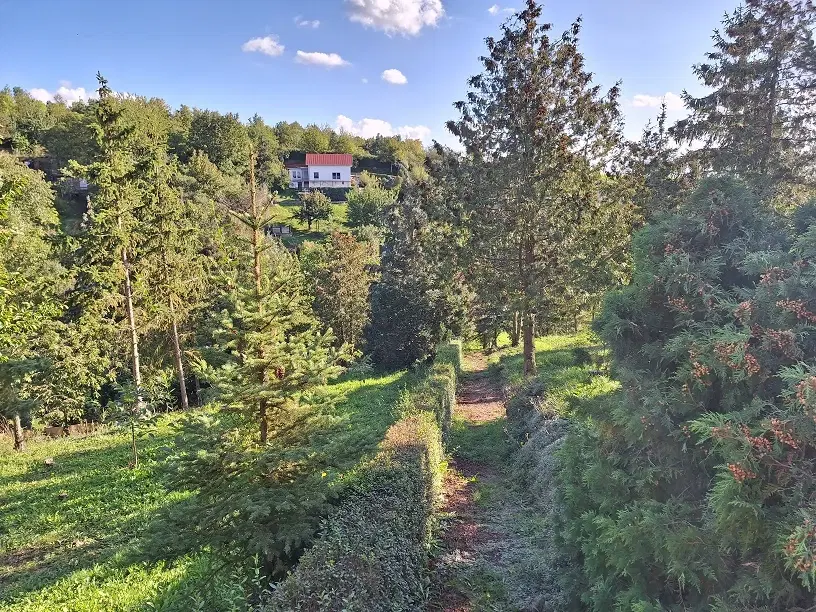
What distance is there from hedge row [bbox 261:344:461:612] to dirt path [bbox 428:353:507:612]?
0.48 metres

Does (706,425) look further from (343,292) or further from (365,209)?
(365,209)

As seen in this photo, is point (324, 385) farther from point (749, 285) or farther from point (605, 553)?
point (749, 285)

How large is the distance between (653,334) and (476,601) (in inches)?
178

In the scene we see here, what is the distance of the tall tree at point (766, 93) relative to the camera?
1214 cm

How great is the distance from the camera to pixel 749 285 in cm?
458

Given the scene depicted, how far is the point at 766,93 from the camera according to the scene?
41.5ft

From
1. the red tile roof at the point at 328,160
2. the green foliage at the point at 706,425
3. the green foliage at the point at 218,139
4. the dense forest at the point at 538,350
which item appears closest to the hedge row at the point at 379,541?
the dense forest at the point at 538,350

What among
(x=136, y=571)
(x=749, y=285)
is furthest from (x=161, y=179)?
(x=749, y=285)

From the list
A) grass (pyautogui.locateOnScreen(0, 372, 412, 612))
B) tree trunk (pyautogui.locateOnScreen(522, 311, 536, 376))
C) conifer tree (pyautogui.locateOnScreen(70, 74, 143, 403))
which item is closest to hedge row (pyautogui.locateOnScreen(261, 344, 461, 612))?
grass (pyautogui.locateOnScreen(0, 372, 412, 612))

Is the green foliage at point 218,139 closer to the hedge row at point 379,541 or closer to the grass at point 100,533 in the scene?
the grass at point 100,533

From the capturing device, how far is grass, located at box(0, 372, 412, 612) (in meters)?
6.72

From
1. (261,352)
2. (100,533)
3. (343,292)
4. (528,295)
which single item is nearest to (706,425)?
A: (261,352)

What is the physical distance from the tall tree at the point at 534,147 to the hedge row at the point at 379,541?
8.21 m

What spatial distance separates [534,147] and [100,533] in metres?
15.1
